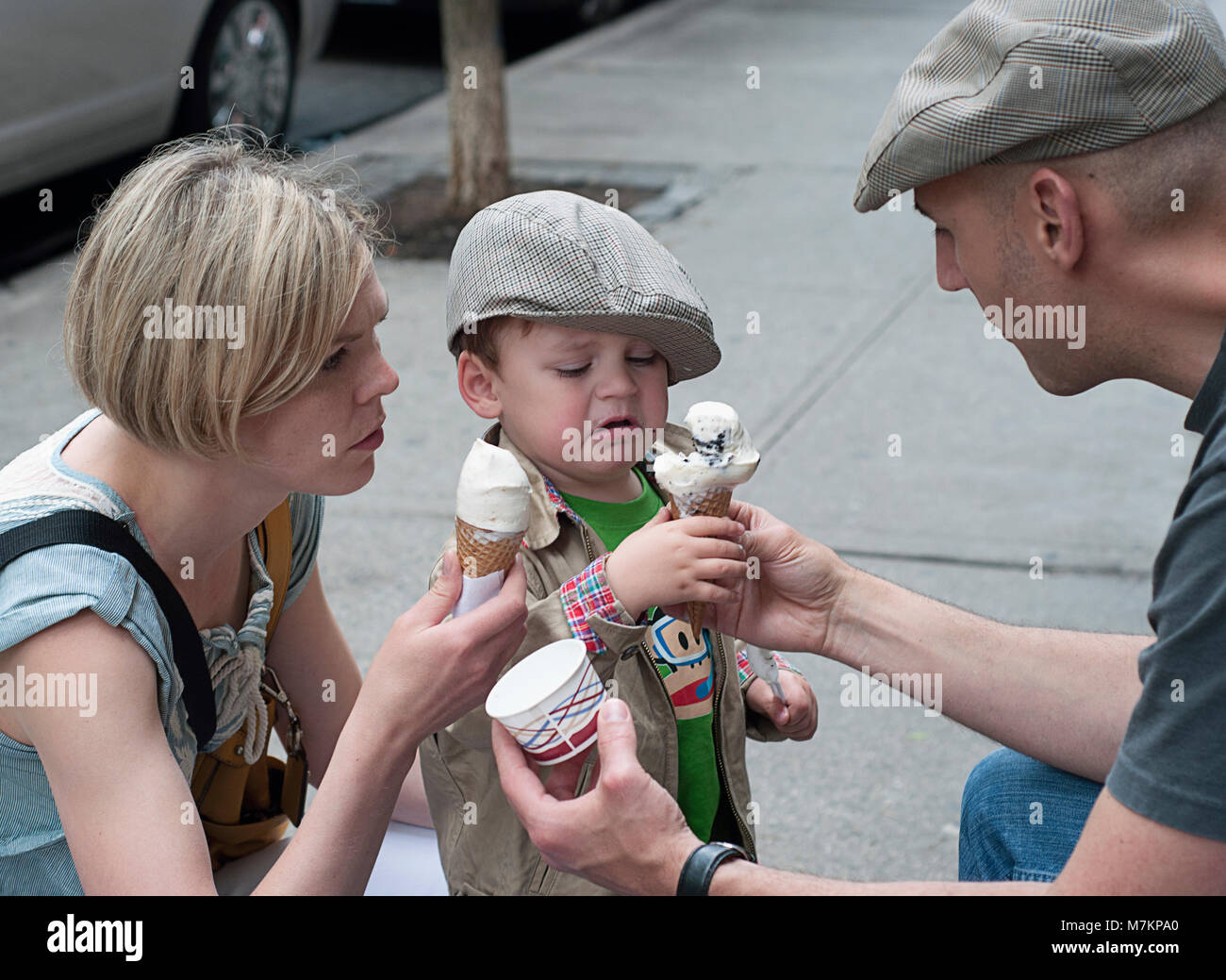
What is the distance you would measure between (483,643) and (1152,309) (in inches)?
43.7

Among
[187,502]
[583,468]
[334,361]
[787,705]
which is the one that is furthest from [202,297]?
[787,705]

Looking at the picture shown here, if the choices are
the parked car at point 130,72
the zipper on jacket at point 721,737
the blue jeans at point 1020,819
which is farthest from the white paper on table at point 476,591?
the parked car at point 130,72

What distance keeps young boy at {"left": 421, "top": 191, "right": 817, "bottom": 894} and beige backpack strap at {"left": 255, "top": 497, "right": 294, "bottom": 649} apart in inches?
15.0

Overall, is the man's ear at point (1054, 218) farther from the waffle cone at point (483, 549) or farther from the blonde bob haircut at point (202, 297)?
the blonde bob haircut at point (202, 297)

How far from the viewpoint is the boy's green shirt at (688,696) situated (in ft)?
8.26

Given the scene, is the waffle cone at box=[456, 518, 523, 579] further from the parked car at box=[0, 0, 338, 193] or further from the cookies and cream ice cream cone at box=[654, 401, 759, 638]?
the parked car at box=[0, 0, 338, 193]

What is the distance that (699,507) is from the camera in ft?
7.62

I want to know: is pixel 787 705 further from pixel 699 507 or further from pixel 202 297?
pixel 202 297

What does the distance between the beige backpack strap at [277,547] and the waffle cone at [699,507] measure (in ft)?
2.37

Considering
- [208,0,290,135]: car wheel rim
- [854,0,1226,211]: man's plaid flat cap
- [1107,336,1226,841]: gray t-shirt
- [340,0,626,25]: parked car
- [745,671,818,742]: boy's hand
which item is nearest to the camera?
[1107,336,1226,841]: gray t-shirt

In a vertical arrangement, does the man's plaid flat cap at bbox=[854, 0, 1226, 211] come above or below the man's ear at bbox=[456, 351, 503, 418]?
above

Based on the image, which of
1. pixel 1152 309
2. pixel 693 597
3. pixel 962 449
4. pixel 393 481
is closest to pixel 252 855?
pixel 693 597

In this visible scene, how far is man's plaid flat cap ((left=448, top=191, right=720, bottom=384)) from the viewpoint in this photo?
93.3 inches

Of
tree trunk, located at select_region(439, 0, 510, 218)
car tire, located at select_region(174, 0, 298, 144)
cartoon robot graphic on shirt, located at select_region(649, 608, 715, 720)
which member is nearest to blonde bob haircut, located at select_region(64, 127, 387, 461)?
cartoon robot graphic on shirt, located at select_region(649, 608, 715, 720)
